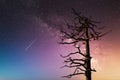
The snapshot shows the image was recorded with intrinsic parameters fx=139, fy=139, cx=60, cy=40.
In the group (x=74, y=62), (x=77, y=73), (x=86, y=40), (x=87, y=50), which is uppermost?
(x=86, y=40)

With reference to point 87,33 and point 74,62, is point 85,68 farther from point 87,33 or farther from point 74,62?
point 87,33

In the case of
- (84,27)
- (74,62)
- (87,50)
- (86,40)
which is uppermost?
(84,27)

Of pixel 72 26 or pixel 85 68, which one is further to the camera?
pixel 72 26

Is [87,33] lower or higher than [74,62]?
higher

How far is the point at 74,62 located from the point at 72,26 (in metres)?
1.94

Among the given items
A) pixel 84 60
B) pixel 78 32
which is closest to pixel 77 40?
pixel 78 32

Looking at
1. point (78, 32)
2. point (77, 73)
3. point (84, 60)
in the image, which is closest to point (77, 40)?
point (78, 32)

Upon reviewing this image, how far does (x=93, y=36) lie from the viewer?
282 inches

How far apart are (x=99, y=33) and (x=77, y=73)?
2333mm

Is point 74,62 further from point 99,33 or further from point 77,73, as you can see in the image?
point 99,33

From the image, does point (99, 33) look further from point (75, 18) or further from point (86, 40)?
point (75, 18)

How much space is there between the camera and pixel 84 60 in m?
7.07

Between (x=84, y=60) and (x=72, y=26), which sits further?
(x=72, y=26)

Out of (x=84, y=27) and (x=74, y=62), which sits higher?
(x=84, y=27)
